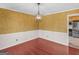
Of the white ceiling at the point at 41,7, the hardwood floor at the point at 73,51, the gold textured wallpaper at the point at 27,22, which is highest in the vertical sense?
the white ceiling at the point at 41,7

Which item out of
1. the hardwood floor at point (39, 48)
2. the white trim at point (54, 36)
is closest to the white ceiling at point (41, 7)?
the white trim at point (54, 36)

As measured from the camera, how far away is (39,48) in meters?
1.85

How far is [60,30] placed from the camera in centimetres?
178

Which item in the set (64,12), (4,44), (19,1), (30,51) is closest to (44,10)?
(64,12)

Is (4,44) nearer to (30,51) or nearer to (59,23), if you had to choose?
(30,51)

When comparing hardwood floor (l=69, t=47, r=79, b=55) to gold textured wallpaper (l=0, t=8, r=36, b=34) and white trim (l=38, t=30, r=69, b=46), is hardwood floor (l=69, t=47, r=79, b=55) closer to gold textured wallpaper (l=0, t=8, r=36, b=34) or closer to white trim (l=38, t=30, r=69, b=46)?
white trim (l=38, t=30, r=69, b=46)

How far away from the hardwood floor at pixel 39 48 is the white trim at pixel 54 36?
0.19ft

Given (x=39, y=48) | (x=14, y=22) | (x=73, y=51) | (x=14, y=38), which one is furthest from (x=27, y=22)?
(x=73, y=51)

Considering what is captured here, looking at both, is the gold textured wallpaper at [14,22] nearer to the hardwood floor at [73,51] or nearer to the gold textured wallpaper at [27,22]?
the gold textured wallpaper at [27,22]

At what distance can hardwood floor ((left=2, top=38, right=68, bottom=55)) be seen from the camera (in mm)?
1806

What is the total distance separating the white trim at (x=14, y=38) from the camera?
5.71 ft

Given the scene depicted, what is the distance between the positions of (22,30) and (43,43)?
0.45 meters

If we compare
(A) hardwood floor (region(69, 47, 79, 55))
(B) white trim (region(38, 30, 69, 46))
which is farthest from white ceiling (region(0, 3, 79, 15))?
(A) hardwood floor (region(69, 47, 79, 55))

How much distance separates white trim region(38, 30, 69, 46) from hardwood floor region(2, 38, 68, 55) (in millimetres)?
58
